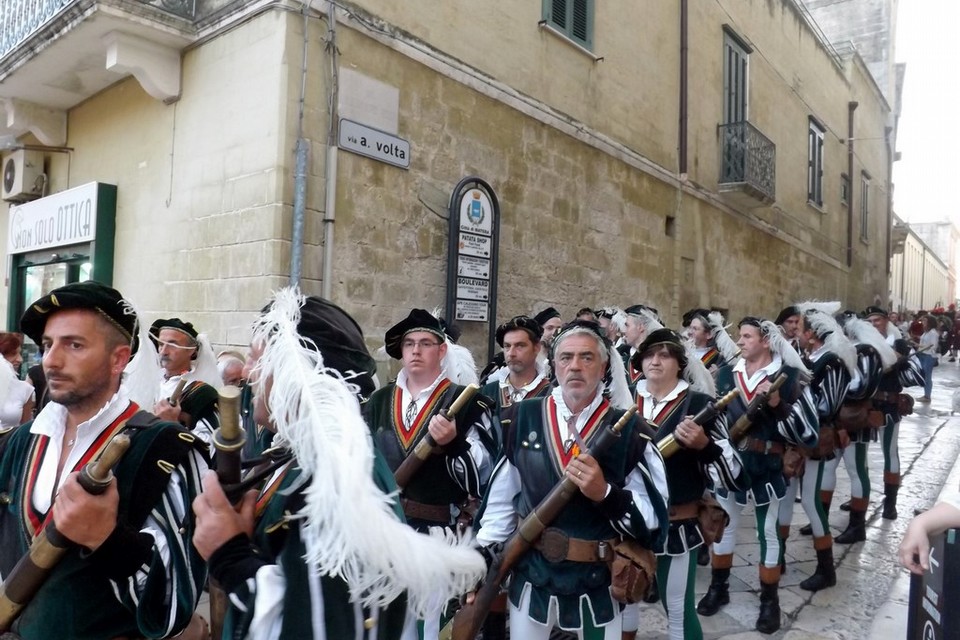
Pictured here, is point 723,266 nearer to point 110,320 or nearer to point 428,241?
point 428,241

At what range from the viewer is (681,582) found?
11.6ft

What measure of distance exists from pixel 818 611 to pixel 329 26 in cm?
617

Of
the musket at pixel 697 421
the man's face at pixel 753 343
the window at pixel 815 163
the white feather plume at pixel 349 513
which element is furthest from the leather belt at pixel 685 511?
the window at pixel 815 163

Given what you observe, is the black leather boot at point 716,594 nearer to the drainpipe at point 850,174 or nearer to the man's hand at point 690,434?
the man's hand at point 690,434

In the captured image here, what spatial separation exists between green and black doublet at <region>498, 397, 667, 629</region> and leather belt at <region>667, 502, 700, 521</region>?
77 centimetres

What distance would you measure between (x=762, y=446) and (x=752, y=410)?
0.34 metres

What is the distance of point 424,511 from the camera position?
3457 millimetres

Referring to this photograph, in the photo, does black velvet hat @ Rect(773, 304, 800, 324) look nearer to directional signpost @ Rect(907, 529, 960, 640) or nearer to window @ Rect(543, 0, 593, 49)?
directional signpost @ Rect(907, 529, 960, 640)

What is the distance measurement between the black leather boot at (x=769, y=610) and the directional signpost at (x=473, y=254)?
13.6 feet

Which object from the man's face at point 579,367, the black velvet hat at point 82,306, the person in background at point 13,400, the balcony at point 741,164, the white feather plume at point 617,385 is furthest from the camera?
the balcony at point 741,164

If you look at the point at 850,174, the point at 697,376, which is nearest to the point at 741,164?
the point at 697,376

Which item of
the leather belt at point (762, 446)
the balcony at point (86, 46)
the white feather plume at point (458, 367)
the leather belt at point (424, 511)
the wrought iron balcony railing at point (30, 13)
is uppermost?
the wrought iron balcony railing at point (30, 13)

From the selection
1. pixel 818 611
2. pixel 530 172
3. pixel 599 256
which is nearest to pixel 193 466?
pixel 818 611

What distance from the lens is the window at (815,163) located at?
1828 centimetres
